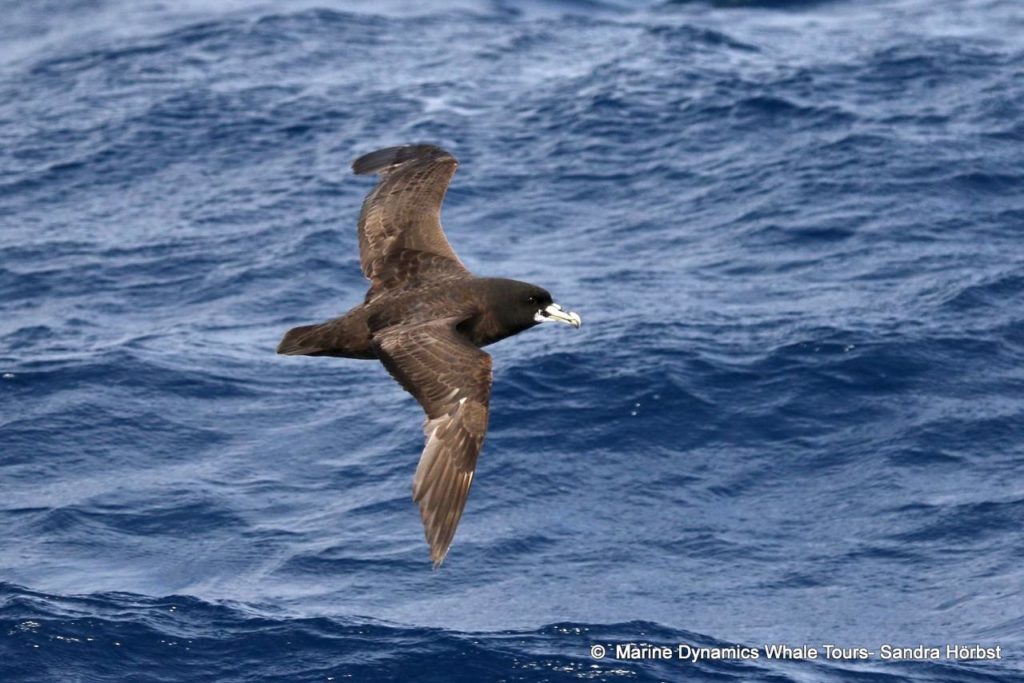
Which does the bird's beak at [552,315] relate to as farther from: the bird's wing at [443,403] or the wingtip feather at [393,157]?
the wingtip feather at [393,157]

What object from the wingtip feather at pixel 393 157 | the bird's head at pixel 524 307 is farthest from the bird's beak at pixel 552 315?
the wingtip feather at pixel 393 157

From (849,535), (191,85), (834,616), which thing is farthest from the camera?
(191,85)

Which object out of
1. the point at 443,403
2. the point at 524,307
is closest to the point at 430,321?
the point at 524,307

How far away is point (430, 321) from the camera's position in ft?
45.2

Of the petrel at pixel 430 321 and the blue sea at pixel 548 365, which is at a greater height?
the petrel at pixel 430 321

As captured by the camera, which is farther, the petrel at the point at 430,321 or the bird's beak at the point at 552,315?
the bird's beak at the point at 552,315

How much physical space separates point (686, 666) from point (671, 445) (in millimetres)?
4266

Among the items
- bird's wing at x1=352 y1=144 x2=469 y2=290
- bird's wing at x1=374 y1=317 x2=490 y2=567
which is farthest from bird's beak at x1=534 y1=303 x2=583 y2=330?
bird's wing at x1=352 y1=144 x2=469 y2=290

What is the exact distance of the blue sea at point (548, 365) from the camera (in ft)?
58.7

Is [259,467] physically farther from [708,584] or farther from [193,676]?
[708,584]

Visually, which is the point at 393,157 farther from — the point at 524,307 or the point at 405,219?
the point at 524,307

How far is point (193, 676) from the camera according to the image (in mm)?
16953

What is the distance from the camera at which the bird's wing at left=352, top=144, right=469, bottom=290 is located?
15.2 m

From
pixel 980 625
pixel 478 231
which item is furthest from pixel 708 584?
pixel 478 231
